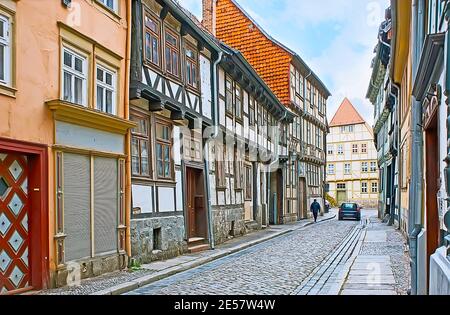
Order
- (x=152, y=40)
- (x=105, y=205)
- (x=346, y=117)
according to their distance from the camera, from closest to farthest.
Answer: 1. (x=105, y=205)
2. (x=152, y=40)
3. (x=346, y=117)

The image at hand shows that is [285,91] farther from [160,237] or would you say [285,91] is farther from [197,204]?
[160,237]

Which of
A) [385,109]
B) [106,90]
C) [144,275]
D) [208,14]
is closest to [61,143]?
[106,90]

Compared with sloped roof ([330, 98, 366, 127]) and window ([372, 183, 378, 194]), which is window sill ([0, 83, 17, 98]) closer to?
window ([372, 183, 378, 194])

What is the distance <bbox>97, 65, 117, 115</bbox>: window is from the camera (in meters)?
10.0

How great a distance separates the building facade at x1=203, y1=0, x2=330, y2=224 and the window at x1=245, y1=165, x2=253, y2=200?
544cm

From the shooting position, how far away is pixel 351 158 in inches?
Result: 2009

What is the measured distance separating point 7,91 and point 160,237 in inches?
227

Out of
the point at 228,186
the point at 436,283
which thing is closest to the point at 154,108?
the point at 228,186

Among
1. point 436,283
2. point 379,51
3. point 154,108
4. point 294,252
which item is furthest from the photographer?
point 379,51

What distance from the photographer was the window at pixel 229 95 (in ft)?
59.8

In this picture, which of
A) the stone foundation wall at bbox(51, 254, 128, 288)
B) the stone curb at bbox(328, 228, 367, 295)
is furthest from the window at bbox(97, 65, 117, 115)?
the stone curb at bbox(328, 228, 367, 295)
